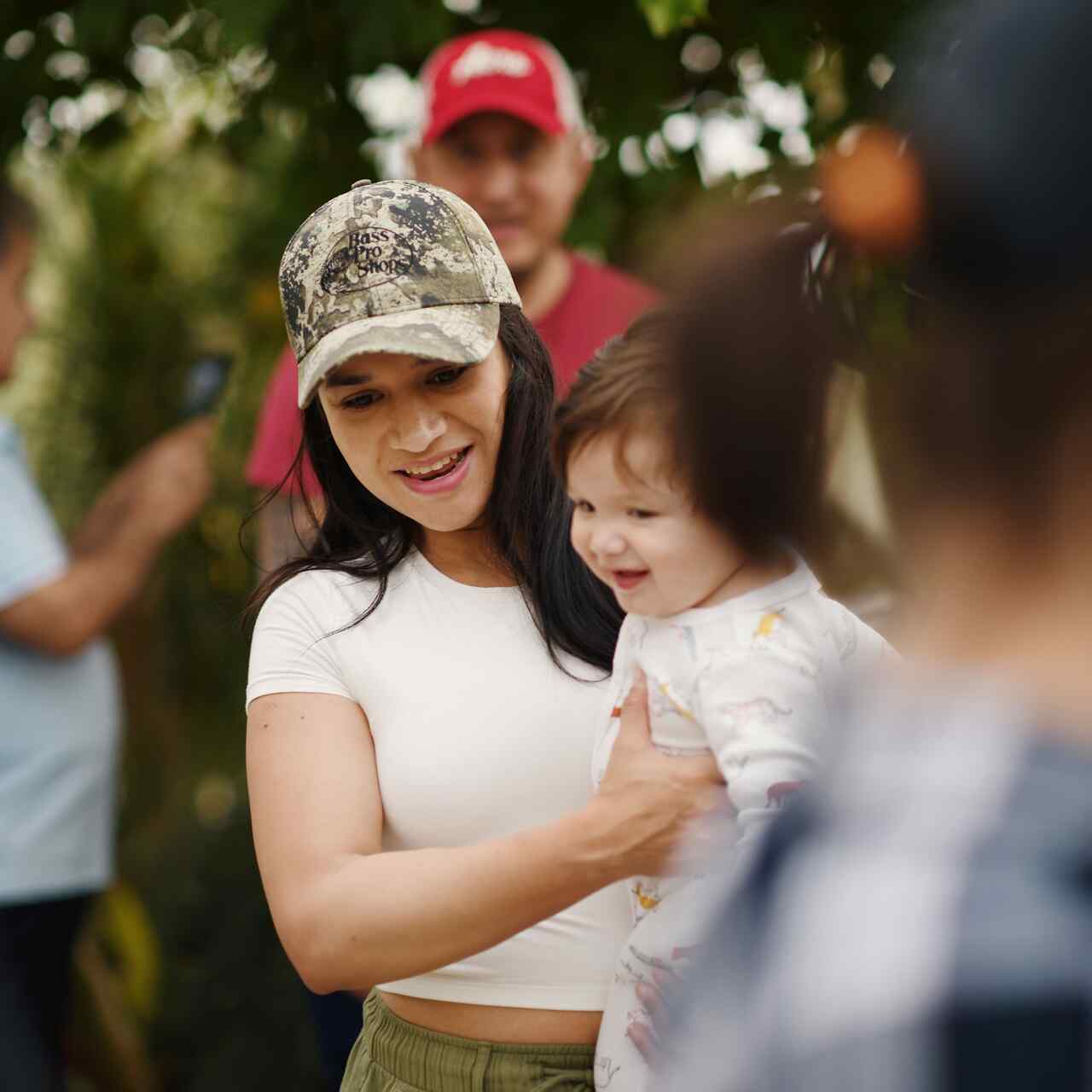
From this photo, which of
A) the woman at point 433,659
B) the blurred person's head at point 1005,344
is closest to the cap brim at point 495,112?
the woman at point 433,659

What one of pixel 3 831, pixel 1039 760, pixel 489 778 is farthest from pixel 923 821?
pixel 3 831

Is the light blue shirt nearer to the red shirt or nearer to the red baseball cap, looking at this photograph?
the red shirt

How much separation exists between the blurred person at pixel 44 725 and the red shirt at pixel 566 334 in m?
0.48

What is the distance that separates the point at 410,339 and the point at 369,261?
0.39 ft

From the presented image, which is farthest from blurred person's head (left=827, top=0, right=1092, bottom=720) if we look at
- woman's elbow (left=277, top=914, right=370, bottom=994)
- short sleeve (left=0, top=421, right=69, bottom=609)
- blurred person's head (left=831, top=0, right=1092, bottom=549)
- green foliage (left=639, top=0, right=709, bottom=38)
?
short sleeve (left=0, top=421, right=69, bottom=609)

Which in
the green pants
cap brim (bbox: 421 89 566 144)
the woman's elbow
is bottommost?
the green pants

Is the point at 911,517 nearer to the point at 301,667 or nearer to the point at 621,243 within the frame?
the point at 301,667

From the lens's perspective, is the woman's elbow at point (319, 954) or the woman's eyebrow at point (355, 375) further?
the woman's eyebrow at point (355, 375)

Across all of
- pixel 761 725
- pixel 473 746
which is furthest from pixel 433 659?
pixel 761 725

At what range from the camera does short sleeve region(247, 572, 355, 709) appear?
1.63 meters

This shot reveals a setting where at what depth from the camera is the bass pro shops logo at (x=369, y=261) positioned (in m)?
1.65

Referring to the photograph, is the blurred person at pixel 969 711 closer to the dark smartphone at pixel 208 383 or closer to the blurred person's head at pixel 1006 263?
the blurred person's head at pixel 1006 263

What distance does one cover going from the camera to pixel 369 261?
65.2 inches

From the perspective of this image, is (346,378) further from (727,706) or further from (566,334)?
(566,334)
